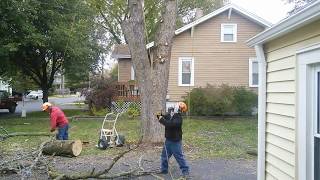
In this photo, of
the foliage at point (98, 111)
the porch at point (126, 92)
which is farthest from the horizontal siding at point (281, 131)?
the porch at point (126, 92)

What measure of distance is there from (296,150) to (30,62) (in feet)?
87.0

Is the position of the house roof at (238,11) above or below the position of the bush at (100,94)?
above

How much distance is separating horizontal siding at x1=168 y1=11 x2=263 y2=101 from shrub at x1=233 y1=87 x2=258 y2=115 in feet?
5.38

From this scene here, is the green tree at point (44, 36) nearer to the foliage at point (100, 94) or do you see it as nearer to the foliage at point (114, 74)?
the foliage at point (114, 74)

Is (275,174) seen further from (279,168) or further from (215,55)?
(215,55)

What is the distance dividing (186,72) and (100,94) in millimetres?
5145

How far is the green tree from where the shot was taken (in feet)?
76.8

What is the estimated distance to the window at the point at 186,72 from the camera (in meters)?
27.2

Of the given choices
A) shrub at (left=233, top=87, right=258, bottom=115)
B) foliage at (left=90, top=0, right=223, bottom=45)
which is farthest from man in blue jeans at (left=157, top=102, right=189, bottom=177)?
foliage at (left=90, top=0, right=223, bottom=45)

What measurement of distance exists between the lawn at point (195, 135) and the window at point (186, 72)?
318 centimetres

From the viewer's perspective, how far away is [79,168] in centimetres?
1180

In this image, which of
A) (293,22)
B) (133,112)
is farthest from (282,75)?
(133,112)

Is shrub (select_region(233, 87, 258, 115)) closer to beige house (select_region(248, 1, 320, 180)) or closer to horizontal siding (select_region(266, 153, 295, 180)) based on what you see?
beige house (select_region(248, 1, 320, 180))

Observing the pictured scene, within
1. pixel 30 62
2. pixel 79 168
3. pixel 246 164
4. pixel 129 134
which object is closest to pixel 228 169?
pixel 246 164
